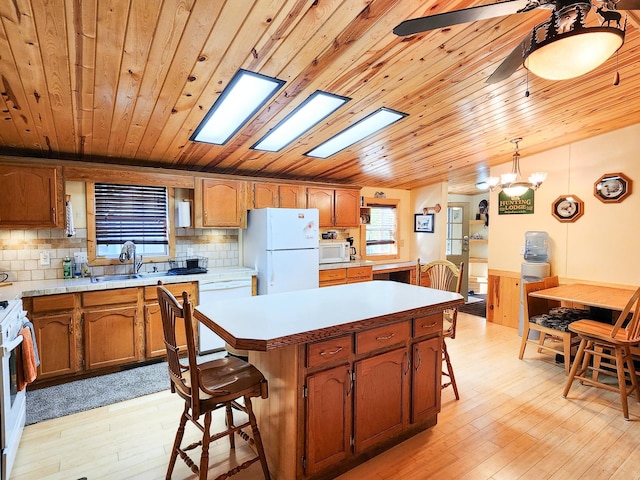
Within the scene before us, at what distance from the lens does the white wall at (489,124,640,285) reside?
379cm

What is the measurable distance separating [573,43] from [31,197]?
407 centimetres

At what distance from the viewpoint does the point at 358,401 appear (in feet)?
6.32

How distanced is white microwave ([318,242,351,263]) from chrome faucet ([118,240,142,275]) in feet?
7.85

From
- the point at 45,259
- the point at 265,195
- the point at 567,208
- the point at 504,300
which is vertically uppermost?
the point at 265,195

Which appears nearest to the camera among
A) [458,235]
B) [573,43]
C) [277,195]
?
[573,43]

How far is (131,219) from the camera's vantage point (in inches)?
149

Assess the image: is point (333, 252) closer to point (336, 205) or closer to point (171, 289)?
point (336, 205)

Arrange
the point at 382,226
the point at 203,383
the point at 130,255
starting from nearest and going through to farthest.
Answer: the point at 203,383 → the point at 130,255 → the point at 382,226

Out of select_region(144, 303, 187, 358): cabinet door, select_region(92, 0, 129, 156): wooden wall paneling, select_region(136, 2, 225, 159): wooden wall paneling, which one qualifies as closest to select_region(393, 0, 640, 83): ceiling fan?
select_region(136, 2, 225, 159): wooden wall paneling

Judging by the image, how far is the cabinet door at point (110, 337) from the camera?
3.15 metres

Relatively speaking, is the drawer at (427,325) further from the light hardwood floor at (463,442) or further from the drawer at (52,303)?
the drawer at (52,303)

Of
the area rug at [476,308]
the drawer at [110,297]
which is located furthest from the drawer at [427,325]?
the area rug at [476,308]

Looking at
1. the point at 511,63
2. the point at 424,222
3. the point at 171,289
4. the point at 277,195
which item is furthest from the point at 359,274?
the point at 511,63

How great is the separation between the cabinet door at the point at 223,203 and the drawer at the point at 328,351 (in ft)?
8.92
